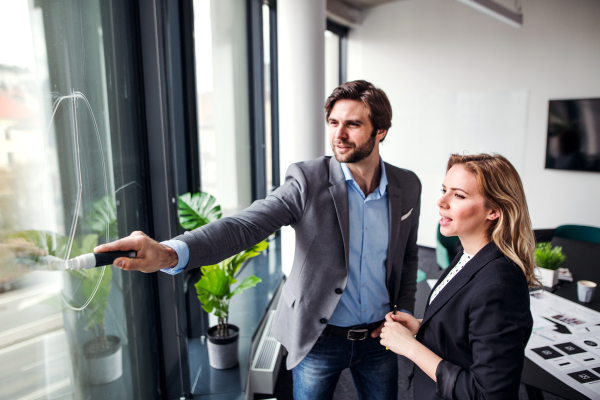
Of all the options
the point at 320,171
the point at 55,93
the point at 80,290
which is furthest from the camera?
the point at 320,171

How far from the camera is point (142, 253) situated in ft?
2.74

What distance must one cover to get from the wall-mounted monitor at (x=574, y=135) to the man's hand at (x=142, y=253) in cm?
495

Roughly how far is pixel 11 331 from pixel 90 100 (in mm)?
645

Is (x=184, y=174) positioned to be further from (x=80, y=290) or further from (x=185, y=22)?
(x=80, y=290)

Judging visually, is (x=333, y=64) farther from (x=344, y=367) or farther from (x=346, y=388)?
(x=344, y=367)

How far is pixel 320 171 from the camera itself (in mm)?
1463

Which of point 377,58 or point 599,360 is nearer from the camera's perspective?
point 599,360

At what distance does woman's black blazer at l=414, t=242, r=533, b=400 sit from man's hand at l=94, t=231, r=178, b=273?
783 millimetres

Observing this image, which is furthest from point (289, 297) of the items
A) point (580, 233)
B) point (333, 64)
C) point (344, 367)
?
point (333, 64)

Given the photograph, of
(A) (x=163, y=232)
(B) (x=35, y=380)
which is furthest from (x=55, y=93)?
(A) (x=163, y=232)

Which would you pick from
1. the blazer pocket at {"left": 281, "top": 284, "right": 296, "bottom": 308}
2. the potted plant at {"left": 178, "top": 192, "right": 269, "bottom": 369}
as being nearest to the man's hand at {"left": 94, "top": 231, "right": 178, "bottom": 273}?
the blazer pocket at {"left": 281, "top": 284, "right": 296, "bottom": 308}

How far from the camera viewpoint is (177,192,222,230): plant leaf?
80.2 inches

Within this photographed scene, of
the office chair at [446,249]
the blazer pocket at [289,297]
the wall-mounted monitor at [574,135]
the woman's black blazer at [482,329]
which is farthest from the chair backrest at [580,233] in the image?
the blazer pocket at [289,297]

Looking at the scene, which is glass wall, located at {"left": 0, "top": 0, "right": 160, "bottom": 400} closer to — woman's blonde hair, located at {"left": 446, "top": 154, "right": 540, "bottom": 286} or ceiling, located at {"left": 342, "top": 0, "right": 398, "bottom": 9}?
woman's blonde hair, located at {"left": 446, "top": 154, "right": 540, "bottom": 286}
